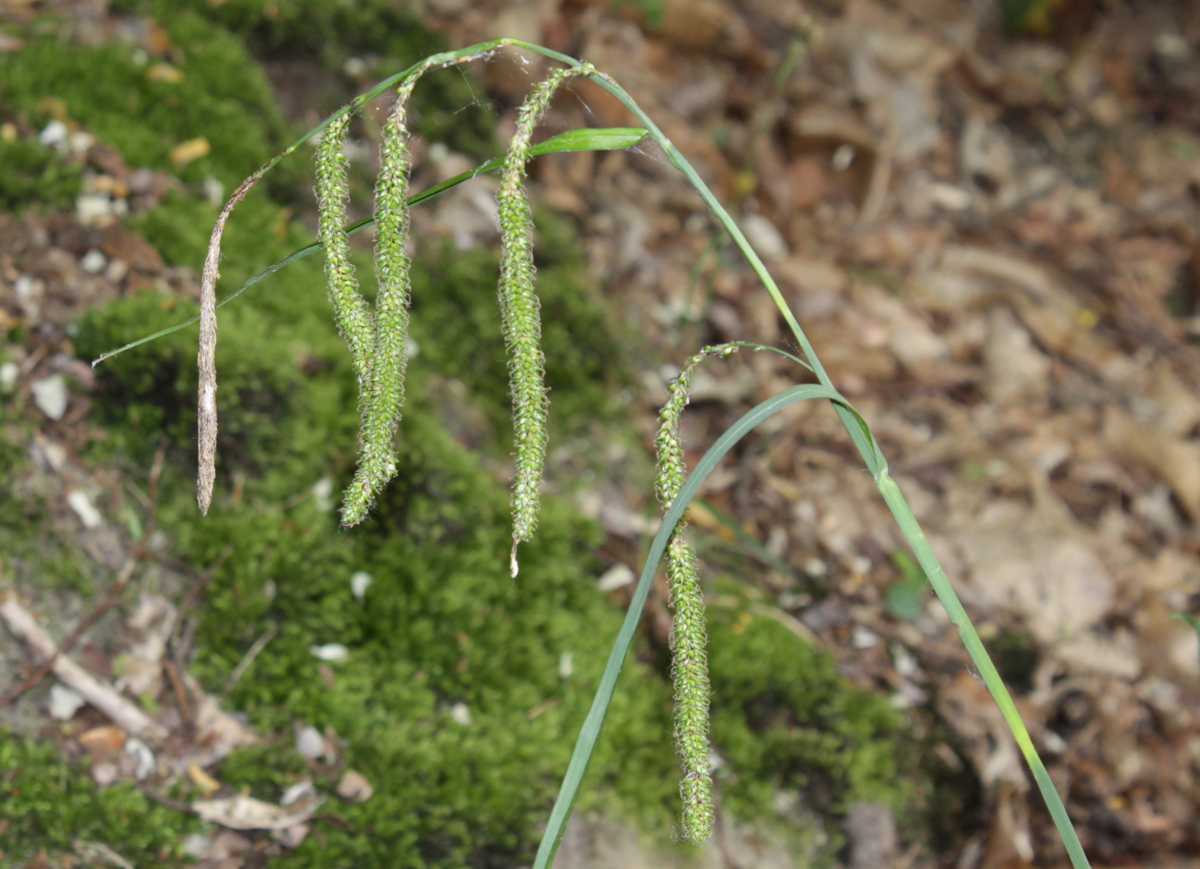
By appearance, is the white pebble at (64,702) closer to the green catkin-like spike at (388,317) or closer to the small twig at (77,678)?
the small twig at (77,678)

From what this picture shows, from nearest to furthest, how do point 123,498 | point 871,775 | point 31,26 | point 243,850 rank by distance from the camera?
point 243,850
point 123,498
point 871,775
point 31,26

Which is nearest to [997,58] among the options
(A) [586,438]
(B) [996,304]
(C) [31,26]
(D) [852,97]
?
(D) [852,97]

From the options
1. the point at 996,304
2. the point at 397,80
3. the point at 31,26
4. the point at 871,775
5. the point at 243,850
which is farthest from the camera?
the point at 996,304

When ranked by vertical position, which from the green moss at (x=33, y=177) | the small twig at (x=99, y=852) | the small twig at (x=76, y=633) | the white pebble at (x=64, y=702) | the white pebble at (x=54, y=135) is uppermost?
the white pebble at (x=54, y=135)

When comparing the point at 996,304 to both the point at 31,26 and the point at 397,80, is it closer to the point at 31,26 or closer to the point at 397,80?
the point at 397,80

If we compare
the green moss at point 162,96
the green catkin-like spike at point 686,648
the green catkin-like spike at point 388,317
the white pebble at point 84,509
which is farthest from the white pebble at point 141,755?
the green moss at point 162,96

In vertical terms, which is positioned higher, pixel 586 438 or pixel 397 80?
pixel 397 80

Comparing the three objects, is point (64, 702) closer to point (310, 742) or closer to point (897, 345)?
point (310, 742)
